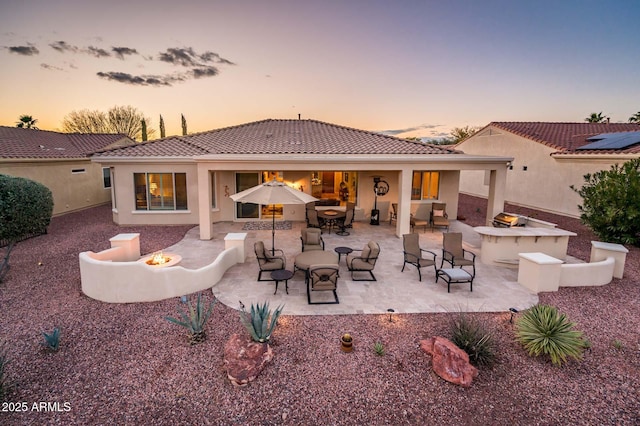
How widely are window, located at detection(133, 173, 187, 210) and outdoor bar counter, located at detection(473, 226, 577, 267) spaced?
1330 centimetres

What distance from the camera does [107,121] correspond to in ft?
127

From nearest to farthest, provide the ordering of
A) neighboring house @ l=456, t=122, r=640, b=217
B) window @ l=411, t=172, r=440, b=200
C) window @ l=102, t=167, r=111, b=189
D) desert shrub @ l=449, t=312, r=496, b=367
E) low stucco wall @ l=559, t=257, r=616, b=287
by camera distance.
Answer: desert shrub @ l=449, t=312, r=496, b=367
low stucco wall @ l=559, t=257, r=616, b=287
window @ l=411, t=172, r=440, b=200
neighboring house @ l=456, t=122, r=640, b=217
window @ l=102, t=167, r=111, b=189

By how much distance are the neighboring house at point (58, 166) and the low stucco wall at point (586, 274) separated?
1961 cm

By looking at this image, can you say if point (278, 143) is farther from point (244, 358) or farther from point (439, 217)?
point (244, 358)

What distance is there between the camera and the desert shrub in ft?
16.0

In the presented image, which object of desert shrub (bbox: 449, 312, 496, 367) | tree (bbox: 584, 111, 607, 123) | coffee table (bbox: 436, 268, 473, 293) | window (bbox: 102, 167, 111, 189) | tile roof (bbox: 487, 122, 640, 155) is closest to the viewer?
desert shrub (bbox: 449, 312, 496, 367)

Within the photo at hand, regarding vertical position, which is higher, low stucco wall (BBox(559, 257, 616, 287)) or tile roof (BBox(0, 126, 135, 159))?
tile roof (BBox(0, 126, 135, 159))

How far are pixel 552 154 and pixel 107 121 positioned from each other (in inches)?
1896

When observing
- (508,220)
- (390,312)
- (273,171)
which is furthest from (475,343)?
(273,171)

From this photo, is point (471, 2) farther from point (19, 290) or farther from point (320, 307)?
point (19, 290)

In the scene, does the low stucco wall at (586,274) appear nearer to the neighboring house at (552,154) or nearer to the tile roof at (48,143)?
the neighboring house at (552,154)

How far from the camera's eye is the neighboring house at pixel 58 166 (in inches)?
599

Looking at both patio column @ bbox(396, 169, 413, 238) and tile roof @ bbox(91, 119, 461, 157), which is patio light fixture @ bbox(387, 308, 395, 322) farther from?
tile roof @ bbox(91, 119, 461, 157)

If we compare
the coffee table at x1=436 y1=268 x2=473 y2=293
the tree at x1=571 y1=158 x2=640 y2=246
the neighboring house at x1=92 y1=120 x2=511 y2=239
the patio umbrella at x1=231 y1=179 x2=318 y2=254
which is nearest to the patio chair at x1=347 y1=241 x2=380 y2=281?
the coffee table at x1=436 y1=268 x2=473 y2=293
